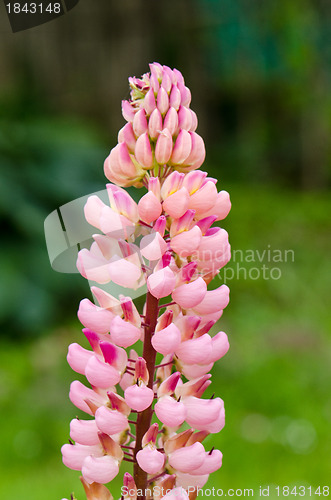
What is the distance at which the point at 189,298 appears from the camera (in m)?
0.67

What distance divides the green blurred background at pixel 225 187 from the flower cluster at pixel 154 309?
1.43 metres

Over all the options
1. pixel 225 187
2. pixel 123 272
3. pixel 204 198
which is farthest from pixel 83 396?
pixel 225 187

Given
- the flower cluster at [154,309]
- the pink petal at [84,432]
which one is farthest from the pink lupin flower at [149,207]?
the pink petal at [84,432]

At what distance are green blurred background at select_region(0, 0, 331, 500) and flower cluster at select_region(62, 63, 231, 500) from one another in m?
1.43

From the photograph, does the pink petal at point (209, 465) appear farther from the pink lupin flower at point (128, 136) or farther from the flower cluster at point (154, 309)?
the pink lupin flower at point (128, 136)

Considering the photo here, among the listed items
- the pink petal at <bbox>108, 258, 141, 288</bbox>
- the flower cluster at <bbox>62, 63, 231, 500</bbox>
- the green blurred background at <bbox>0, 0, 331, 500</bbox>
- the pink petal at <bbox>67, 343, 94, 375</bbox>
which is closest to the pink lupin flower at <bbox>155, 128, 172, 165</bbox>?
the flower cluster at <bbox>62, 63, 231, 500</bbox>

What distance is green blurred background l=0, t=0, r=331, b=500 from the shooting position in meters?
2.59

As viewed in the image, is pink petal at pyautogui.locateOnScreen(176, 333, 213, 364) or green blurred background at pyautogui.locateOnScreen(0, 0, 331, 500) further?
green blurred background at pyautogui.locateOnScreen(0, 0, 331, 500)

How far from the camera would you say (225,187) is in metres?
7.29

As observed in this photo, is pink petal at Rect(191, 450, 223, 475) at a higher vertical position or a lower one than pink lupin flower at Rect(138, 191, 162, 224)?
lower

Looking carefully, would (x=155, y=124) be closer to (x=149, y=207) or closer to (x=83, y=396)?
(x=149, y=207)

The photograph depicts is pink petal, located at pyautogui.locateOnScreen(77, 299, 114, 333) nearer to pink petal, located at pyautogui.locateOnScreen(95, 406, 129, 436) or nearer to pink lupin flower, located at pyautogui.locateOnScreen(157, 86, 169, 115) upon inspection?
pink petal, located at pyautogui.locateOnScreen(95, 406, 129, 436)

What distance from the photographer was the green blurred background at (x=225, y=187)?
2.59 metres

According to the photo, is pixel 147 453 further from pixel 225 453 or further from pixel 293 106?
pixel 293 106
